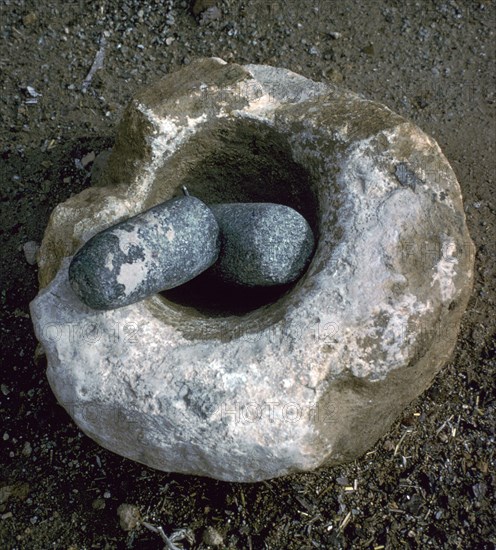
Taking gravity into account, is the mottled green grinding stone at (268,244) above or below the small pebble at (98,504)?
above

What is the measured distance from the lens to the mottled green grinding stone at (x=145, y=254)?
2.11m

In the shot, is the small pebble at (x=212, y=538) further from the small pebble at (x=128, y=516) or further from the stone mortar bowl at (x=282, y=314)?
the stone mortar bowl at (x=282, y=314)

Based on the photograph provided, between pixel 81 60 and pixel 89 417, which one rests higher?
pixel 81 60

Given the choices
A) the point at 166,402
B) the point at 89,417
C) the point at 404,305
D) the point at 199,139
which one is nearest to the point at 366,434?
the point at 404,305

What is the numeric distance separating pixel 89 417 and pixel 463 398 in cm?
166

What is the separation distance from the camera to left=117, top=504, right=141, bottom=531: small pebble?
286 centimetres

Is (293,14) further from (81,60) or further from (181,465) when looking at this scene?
(181,465)

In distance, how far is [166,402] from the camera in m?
2.14

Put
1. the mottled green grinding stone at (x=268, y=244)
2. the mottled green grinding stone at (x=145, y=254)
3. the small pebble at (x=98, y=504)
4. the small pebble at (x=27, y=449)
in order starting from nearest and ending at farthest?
1. the mottled green grinding stone at (x=145, y=254)
2. the mottled green grinding stone at (x=268, y=244)
3. the small pebble at (x=98, y=504)
4. the small pebble at (x=27, y=449)

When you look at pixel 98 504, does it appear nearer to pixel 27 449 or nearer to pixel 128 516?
pixel 128 516

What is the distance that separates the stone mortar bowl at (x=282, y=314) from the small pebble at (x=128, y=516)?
25.6 inches

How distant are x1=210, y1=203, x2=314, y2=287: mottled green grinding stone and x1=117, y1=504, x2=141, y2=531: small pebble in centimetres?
117

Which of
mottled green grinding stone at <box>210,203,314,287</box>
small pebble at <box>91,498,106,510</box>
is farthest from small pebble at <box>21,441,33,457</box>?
mottled green grinding stone at <box>210,203,314,287</box>

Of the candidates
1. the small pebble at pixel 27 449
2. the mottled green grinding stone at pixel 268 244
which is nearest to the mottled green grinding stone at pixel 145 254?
the mottled green grinding stone at pixel 268 244
